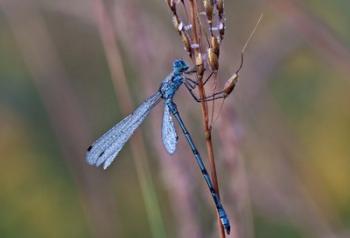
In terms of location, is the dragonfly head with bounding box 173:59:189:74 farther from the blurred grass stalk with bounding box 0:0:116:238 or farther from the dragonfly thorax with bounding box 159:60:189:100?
the blurred grass stalk with bounding box 0:0:116:238

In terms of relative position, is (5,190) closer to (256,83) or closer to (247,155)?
(247,155)

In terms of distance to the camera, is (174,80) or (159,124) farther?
(159,124)

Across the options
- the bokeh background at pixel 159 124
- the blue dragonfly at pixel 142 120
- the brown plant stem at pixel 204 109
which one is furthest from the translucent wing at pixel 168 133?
the brown plant stem at pixel 204 109

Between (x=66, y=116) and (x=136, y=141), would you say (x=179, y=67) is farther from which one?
(x=66, y=116)

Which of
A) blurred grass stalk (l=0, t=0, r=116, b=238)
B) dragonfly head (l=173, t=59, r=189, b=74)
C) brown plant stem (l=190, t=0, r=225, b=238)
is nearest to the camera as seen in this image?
brown plant stem (l=190, t=0, r=225, b=238)

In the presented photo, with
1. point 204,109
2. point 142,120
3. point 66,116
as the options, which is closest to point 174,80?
point 142,120

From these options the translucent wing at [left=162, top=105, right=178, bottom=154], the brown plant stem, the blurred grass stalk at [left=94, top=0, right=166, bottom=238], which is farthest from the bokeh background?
the brown plant stem

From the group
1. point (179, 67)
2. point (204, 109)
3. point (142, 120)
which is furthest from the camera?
point (142, 120)
